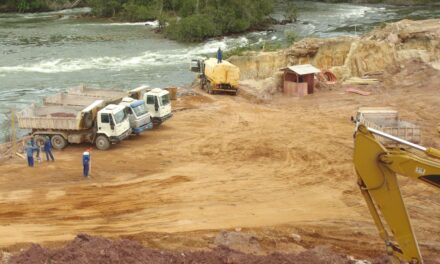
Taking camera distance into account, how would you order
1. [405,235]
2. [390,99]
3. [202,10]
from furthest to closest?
[202,10] → [390,99] → [405,235]

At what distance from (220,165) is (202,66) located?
14.2m

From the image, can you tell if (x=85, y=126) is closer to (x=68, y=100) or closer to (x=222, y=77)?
(x=68, y=100)

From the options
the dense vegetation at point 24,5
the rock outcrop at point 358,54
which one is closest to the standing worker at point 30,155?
the rock outcrop at point 358,54

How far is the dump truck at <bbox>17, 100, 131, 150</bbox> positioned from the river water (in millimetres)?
4695

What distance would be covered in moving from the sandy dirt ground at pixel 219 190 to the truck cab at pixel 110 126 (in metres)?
0.52

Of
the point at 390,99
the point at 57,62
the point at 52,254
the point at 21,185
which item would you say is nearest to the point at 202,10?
the point at 57,62

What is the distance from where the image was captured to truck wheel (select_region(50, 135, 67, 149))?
2609cm

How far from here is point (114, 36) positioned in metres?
63.3

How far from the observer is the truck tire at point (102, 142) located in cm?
2571

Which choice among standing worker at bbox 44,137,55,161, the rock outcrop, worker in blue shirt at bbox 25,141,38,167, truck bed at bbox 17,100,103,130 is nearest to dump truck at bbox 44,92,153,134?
truck bed at bbox 17,100,103,130

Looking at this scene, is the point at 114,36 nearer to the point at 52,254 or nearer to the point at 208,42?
the point at 208,42

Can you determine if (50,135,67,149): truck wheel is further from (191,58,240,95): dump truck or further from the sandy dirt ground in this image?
(191,58,240,95): dump truck

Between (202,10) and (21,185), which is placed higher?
(202,10)

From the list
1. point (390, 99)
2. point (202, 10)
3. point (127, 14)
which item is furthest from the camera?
point (127, 14)
